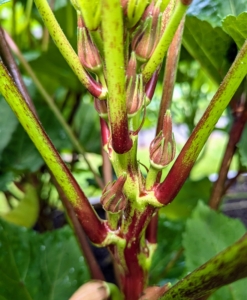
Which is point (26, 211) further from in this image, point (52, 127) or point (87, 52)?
point (87, 52)

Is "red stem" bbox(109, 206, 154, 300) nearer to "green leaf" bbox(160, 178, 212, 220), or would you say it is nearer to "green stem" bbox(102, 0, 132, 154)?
"green stem" bbox(102, 0, 132, 154)

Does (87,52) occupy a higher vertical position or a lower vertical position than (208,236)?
higher

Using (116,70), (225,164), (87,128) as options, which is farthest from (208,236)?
(87,128)

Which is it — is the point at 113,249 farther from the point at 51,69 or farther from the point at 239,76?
the point at 51,69

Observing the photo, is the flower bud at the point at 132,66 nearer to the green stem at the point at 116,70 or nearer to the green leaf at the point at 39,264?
the green stem at the point at 116,70

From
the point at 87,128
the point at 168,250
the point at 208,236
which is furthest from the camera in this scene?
the point at 87,128

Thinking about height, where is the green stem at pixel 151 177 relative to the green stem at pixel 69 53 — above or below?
below

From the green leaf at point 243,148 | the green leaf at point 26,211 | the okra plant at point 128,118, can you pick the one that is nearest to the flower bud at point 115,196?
the okra plant at point 128,118
